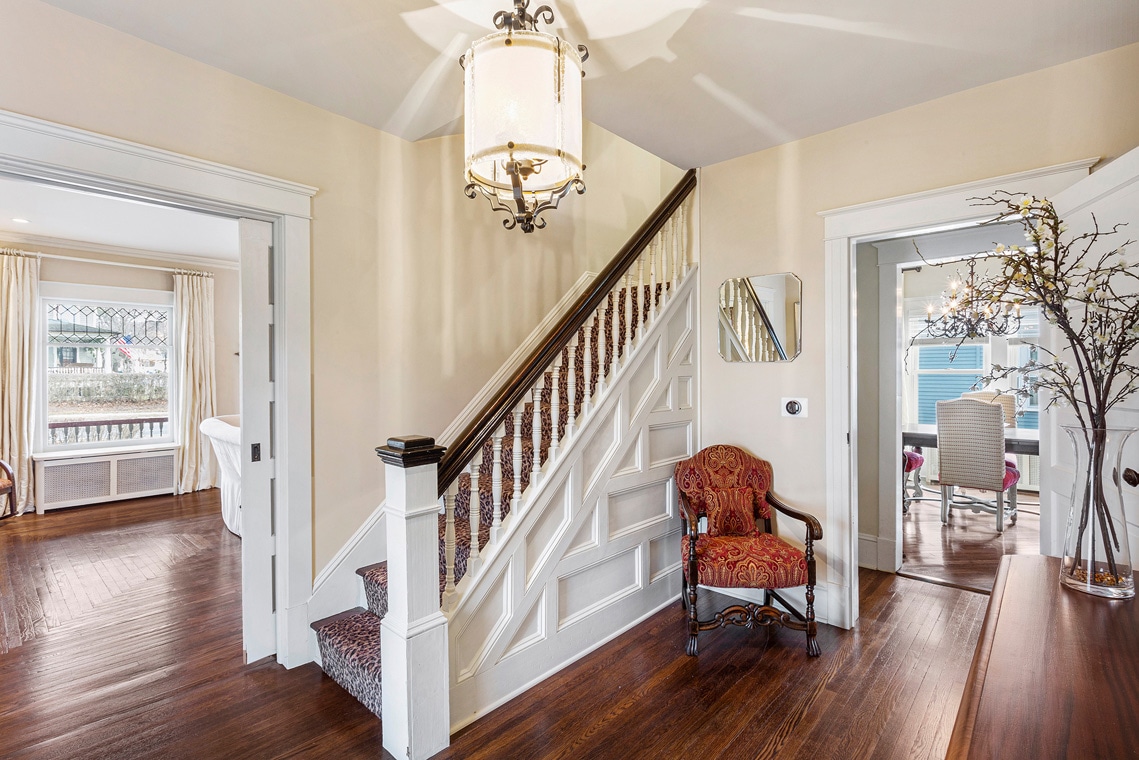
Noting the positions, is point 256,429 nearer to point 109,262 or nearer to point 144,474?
point 144,474

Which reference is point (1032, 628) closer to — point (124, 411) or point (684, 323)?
point (684, 323)

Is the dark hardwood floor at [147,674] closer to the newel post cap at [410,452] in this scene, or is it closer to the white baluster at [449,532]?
the white baluster at [449,532]

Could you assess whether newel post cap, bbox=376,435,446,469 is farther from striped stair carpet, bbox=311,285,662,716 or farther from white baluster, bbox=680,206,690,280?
white baluster, bbox=680,206,690,280

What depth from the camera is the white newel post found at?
6.04ft

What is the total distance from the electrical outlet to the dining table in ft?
6.02

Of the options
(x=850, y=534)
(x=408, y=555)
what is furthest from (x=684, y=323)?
(x=408, y=555)

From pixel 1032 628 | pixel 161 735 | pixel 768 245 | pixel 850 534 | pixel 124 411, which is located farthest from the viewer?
pixel 124 411

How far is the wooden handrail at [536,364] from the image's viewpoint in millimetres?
2041

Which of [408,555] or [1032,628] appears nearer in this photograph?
[1032,628]

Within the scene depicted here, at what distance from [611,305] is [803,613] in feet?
6.55

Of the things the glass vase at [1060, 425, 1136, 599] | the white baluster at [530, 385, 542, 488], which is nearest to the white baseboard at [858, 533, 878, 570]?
the glass vase at [1060, 425, 1136, 599]

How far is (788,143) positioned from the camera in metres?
2.98

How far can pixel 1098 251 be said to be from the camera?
6.15 feet

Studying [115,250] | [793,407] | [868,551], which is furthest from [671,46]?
[115,250]
